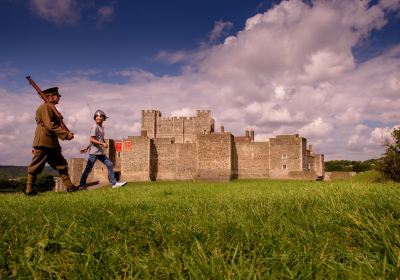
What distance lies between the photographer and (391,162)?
17109mm

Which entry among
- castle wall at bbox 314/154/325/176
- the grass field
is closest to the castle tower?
castle wall at bbox 314/154/325/176

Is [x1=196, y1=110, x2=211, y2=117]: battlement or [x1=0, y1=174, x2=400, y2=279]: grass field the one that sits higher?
[x1=196, y1=110, x2=211, y2=117]: battlement

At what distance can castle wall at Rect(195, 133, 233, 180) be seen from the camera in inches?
1698

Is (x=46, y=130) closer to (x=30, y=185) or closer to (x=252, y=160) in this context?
(x=30, y=185)

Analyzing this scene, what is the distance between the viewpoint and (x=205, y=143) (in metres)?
44.2

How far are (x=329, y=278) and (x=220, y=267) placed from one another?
0.52m

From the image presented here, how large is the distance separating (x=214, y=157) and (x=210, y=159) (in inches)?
23.1

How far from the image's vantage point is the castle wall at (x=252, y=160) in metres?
45.1

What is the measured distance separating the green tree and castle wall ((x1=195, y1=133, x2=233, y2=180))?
2604cm

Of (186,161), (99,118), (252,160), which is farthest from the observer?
(186,161)

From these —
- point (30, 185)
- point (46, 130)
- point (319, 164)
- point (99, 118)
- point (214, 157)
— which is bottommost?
point (30, 185)

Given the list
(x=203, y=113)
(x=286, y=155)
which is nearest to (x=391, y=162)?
(x=286, y=155)

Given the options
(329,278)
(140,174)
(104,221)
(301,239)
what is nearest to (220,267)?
(329,278)

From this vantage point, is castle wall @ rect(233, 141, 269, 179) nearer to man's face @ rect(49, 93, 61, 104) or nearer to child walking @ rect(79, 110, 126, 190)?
child walking @ rect(79, 110, 126, 190)
